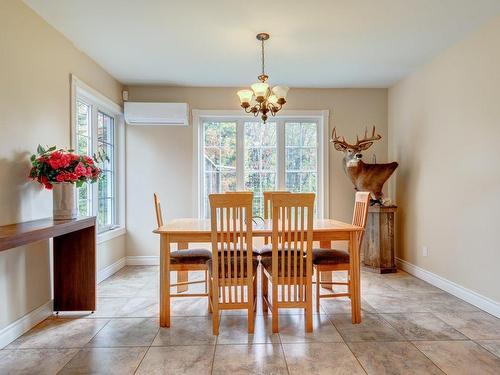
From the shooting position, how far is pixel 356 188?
14.5ft

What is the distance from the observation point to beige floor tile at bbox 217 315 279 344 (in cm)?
237

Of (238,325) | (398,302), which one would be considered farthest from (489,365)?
(238,325)

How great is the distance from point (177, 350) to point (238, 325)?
58 cm

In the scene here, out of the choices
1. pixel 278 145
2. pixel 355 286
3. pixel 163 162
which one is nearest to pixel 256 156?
pixel 278 145

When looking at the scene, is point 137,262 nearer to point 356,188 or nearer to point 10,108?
point 10,108

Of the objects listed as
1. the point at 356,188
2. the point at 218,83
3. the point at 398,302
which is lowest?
the point at 398,302

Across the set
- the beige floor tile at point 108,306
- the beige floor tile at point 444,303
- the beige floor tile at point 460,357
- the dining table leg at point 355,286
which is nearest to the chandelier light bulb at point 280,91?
the dining table leg at point 355,286

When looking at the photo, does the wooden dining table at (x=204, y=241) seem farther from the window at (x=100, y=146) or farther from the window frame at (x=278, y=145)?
the window frame at (x=278, y=145)

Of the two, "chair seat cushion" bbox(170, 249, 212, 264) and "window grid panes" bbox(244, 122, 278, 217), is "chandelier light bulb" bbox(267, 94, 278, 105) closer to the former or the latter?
"chair seat cushion" bbox(170, 249, 212, 264)

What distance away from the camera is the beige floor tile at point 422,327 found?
2420 mm

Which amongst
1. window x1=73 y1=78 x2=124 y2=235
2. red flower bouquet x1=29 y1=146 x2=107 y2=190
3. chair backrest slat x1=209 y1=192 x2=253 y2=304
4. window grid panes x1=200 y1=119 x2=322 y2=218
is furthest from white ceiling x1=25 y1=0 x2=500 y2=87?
chair backrest slat x1=209 y1=192 x2=253 y2=304

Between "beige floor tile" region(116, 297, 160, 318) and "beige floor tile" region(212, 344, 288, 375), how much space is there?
3.05ft

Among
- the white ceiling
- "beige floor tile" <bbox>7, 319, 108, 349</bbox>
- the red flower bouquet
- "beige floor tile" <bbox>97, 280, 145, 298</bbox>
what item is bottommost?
"beige floor tile" <bbox>97, 280, 145, 298</bbox>

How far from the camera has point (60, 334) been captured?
8.16 feet
